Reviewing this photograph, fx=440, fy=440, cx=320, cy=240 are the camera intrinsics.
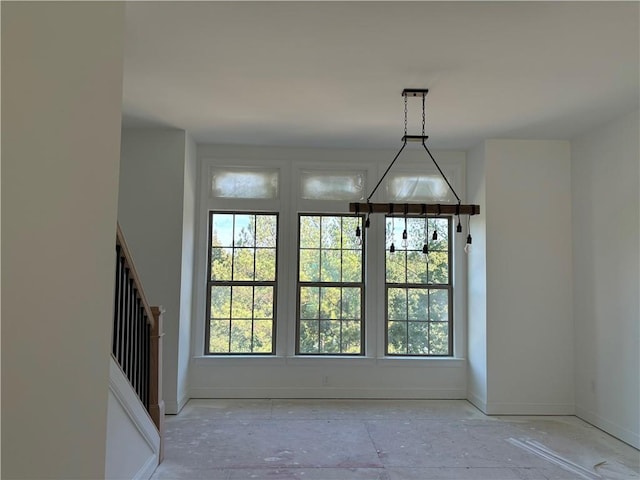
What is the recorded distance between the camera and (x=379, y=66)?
313 centimetres

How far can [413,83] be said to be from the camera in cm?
341

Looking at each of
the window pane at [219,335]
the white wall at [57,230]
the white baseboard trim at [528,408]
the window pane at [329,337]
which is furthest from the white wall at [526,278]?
the white wall at [57,230]

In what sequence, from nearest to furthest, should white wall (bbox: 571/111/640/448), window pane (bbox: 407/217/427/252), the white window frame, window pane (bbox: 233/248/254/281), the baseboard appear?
1. white wall (bbox: 571/111/640/448)
2. the baseboard
3. the white window frame
4. window pane (bbox: 233/248/254/281)
5. window pane (bbox: 407/217/427/252)

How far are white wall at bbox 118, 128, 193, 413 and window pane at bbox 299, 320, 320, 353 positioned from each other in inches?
54.9

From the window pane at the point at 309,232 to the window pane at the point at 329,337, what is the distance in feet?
3.12

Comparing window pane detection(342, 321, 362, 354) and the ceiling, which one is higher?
the ceiling

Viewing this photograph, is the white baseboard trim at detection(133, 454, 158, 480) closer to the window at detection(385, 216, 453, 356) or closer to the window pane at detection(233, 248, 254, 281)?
the window pane at detection(233, 248, 254, 281)

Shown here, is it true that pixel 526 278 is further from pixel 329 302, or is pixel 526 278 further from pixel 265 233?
pixel 265 233

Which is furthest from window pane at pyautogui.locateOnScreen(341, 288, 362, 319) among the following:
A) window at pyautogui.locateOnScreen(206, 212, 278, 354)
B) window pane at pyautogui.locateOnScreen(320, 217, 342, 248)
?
window at pyautogui.locateOnScreen(206, 212, 278, 354)

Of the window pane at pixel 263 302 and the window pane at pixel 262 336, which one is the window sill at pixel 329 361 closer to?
the window pane at pixel 262 336

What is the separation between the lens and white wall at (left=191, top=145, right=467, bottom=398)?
5105 mm

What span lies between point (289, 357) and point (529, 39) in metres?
3.94

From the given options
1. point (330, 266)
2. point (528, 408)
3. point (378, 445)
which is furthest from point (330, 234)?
point (528, 408)

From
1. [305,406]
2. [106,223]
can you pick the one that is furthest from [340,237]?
[106,223]
